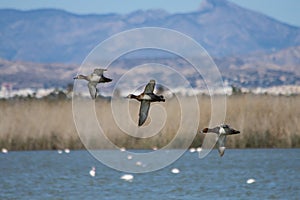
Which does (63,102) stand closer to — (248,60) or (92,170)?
(92,170)

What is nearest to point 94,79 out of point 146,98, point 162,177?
point 146,98

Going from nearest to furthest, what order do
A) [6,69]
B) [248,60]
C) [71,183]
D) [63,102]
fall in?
[71,183]
[63,102]
[6,69]
[248,60]

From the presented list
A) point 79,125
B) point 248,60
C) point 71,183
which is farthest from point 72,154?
point 248,60

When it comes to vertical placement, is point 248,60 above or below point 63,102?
above

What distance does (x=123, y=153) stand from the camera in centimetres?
2709

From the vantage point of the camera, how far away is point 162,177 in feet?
74.5

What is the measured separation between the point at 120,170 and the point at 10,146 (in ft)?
12.1

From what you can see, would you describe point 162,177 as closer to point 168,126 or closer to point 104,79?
point 168,126

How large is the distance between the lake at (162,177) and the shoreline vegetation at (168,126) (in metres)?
0.36

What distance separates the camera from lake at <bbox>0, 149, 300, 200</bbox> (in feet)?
63.2

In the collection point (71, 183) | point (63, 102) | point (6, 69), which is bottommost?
point (71, 183)

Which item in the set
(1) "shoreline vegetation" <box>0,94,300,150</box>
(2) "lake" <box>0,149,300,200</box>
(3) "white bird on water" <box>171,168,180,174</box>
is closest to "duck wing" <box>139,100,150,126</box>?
(2) "lake" <box>0,149,300,200</box>

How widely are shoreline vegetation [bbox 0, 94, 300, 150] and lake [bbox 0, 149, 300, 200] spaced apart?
14.0 inches

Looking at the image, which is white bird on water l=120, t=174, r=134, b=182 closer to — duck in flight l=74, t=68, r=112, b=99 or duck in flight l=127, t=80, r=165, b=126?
duck in flight l=127, t=80, r=165, b=126
